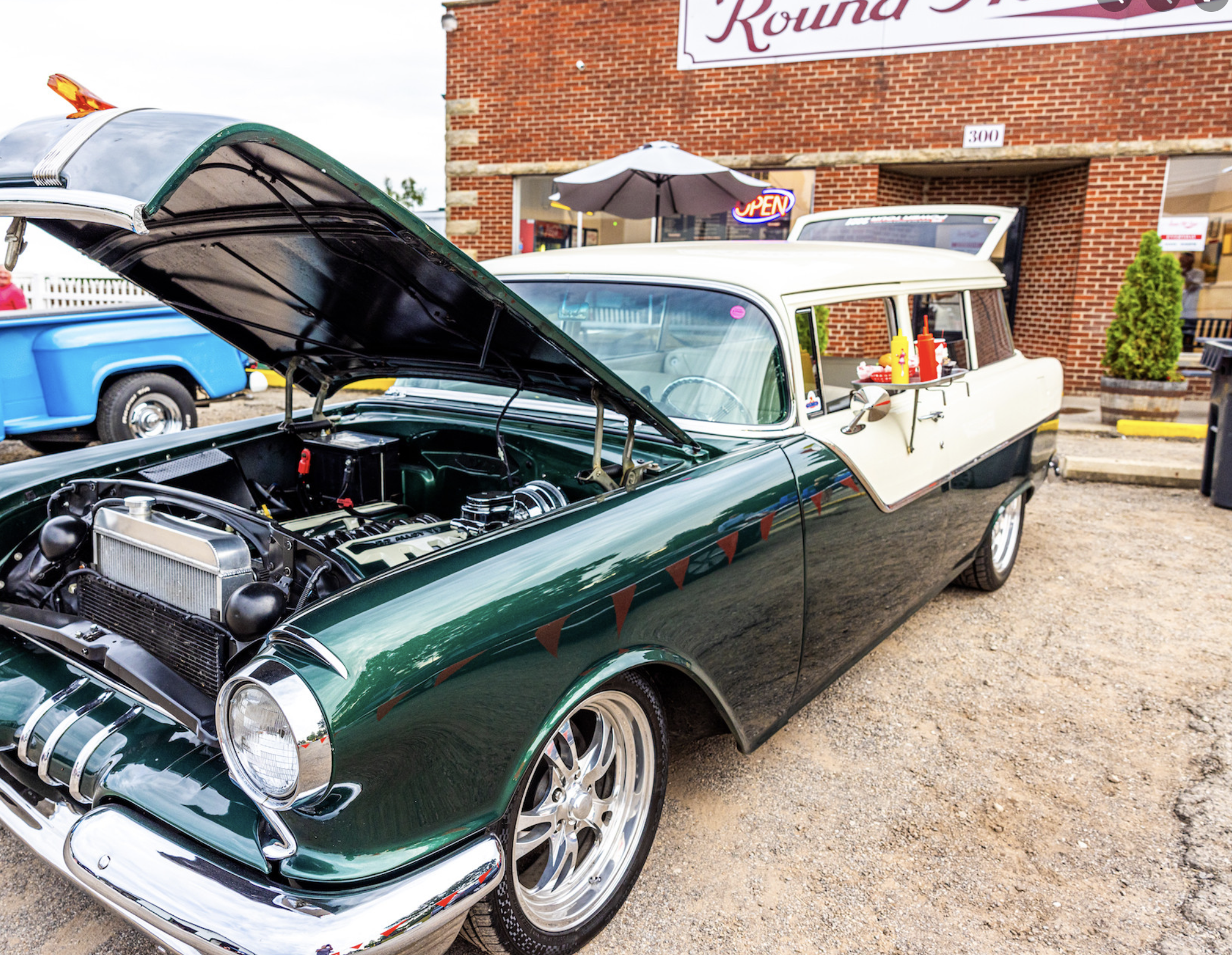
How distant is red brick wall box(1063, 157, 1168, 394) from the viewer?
10.2 metres

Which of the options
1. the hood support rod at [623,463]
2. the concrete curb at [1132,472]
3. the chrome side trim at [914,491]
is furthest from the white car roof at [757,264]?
the concrete curb at [1132,472]

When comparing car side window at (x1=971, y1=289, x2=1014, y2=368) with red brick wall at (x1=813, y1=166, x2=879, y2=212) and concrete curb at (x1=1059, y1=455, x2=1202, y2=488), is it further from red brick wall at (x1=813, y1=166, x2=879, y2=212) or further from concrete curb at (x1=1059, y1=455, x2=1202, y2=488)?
red brick wall at (x1=813, y1=166, x2=879, y2=212)

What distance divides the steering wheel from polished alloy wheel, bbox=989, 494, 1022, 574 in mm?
Result: 2249

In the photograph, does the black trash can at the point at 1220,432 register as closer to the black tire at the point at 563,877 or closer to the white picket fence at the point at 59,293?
the black tire at the point at 563,877

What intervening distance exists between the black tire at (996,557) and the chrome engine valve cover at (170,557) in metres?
3.41

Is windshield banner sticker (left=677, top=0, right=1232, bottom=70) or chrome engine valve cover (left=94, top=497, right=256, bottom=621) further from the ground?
windshield banner sticker (left=677, top=0, right=1232, bottom=70)

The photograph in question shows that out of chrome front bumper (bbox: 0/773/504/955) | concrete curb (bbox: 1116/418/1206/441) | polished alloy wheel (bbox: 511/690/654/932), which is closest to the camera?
chrome front bumper (bbox: 0/773/504/955)

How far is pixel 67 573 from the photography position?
2.46m

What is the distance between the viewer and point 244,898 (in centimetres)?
151

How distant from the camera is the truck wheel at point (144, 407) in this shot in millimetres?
6703

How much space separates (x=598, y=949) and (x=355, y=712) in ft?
3.34

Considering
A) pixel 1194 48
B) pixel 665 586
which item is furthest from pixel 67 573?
pixel 1194 48

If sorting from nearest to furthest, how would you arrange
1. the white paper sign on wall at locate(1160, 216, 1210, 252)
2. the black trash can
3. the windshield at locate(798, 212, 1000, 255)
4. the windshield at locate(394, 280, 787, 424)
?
the windshield at locate(394, 280, 787, 424)
the windshield at locate(798, 212, 1000, 255)
the black trash can
the white paper sign on wall at locate(1160, 216, 1210, 252)

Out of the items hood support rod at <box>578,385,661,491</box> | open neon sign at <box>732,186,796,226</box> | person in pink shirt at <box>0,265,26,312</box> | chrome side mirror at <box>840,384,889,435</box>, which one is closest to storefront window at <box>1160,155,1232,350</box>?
open neon sign at <box>732,186,796,226</box>
